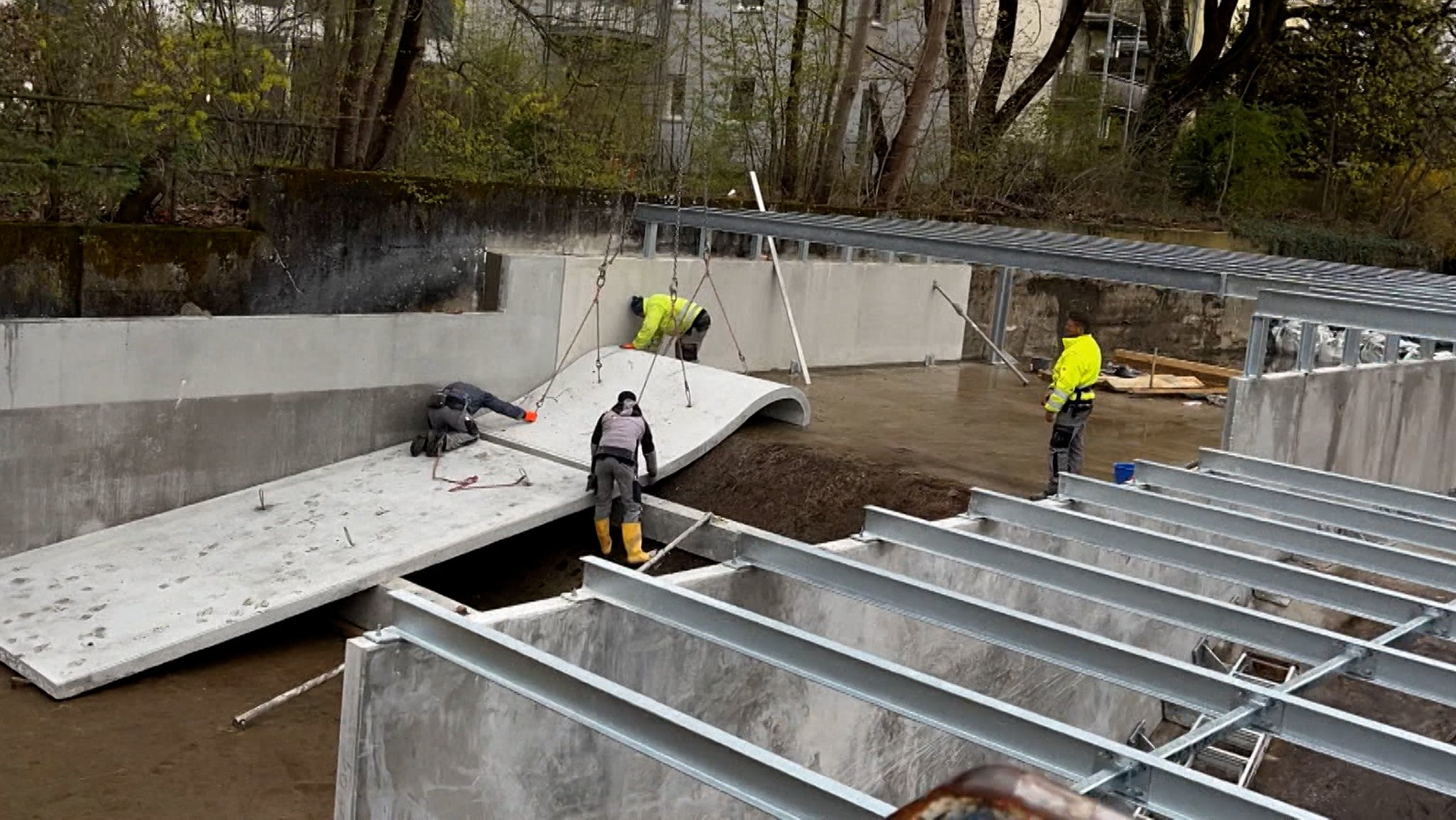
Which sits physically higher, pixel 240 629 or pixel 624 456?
pixel 624 456

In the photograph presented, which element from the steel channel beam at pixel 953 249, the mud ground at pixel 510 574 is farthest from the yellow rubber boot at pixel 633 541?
the steel channel beam at pixel 953 249

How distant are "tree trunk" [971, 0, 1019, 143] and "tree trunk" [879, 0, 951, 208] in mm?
3100

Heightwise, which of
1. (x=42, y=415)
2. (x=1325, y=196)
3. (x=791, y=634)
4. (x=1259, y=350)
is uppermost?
(x=1325, y=196)

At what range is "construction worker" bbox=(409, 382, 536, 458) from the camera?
13867 mm

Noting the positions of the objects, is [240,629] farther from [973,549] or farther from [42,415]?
[973,549]

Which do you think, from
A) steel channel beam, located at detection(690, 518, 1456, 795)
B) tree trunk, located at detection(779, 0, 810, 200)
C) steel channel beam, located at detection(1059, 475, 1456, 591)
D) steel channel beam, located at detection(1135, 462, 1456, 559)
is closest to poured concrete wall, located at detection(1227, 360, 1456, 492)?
steel channel beam, located at detection(1135, 462, 1456, 559)

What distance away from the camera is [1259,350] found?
36.6 ft

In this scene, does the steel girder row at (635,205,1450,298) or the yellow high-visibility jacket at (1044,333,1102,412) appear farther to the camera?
the steel girder row at (635,205,1450,298)

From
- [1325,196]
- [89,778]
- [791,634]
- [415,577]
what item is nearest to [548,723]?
[791,634]

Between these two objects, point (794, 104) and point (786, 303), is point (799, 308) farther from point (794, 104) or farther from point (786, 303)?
point (794, 104)

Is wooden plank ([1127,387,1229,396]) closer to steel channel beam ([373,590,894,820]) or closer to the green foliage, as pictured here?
the green foliage

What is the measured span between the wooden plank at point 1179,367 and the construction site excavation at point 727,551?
0.68m

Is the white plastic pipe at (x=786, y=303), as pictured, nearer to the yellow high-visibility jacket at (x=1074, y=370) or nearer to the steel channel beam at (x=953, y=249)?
the steel channel beam at (x=953, y=249)

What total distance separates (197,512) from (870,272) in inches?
397
